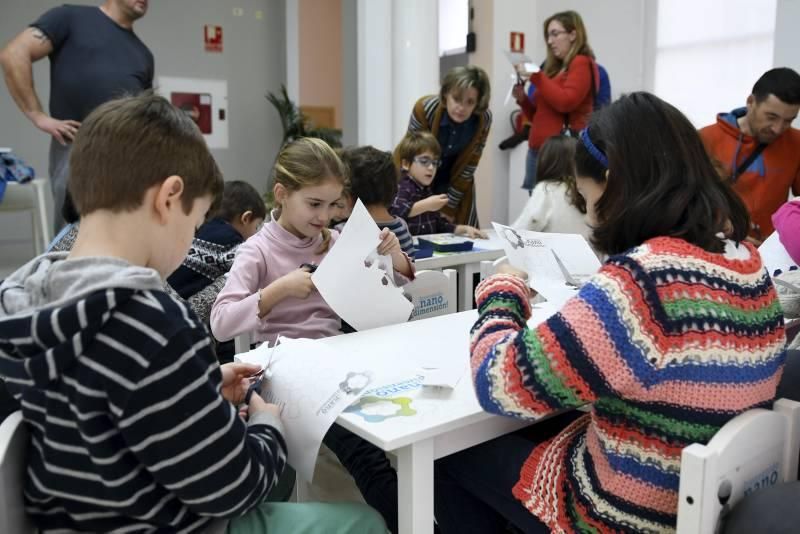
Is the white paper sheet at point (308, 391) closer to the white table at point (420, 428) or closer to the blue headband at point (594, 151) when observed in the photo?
the white table at point (420, 428)

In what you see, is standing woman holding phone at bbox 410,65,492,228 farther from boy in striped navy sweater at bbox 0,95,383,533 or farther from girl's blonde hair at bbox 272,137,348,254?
boy in striped navy sweater at bbox 0,95,383,533

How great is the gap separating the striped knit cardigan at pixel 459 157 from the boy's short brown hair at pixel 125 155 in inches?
107

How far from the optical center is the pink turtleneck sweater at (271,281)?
5.62 feet

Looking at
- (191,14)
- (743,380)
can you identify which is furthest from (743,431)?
(191,14)

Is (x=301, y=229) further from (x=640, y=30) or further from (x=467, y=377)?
(x=640, y=30)

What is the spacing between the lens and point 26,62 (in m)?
2.85

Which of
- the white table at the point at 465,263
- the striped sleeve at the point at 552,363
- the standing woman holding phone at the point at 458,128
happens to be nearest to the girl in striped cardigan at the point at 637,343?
the striped sleeve at the point at 552,363

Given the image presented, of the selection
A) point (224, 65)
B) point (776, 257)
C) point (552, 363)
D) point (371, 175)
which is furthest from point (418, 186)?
point (224, 65)

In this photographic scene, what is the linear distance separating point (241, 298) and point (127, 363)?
3.02 feet

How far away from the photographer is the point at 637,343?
91 centimetres

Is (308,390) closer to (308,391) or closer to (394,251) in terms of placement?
(308,391)

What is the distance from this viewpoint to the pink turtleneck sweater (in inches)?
67.5

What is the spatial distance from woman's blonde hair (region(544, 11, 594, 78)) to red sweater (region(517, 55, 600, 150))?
6 centimetres

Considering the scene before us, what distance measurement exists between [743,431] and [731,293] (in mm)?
189
